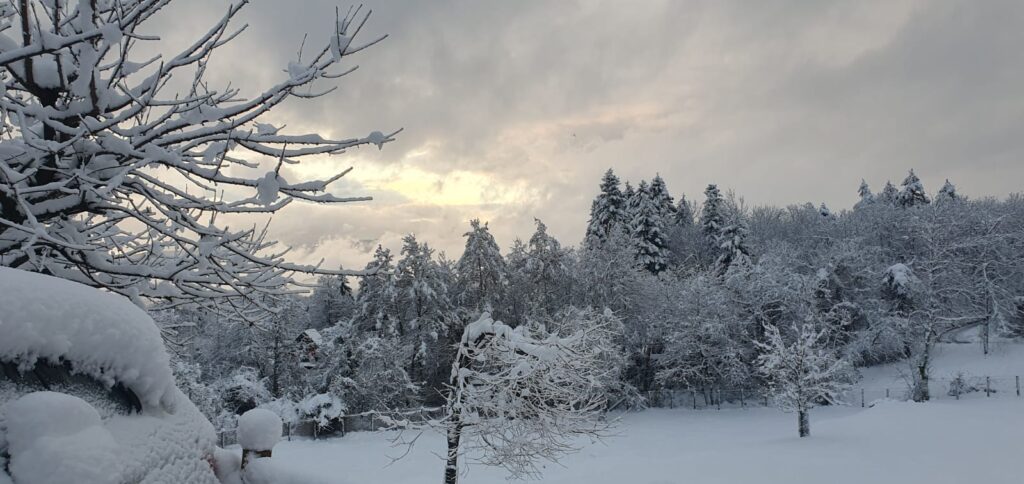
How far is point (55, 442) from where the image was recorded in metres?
1.66

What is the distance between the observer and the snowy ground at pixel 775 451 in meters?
16.5

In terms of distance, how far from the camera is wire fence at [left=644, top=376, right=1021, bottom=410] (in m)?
31.5

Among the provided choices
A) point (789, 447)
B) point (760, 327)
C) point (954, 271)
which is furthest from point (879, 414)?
point (954, 271)

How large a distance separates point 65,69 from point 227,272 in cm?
157

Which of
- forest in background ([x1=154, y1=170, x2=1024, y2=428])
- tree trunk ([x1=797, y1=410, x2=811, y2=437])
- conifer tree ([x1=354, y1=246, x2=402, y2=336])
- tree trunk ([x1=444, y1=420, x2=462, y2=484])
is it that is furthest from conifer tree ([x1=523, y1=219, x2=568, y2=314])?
tree trunk ([x1=444, y1=420, x2=462, y2=484])

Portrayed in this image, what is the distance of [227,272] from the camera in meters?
4.23

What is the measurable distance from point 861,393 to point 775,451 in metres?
17.8

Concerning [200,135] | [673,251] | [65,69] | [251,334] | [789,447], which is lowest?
[789,447]

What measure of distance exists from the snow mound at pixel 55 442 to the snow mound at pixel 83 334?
18 centimetres

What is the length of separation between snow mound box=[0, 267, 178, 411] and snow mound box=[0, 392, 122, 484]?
0.18 metres

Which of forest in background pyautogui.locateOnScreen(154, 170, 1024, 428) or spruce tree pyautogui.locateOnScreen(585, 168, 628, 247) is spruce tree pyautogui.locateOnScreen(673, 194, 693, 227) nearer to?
spruce tree pyautogui.locateOnScreen(585, 168, 628, 247)

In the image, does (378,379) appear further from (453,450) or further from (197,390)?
(453,450)

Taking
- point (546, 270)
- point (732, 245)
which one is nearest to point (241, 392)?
point (546, 270)

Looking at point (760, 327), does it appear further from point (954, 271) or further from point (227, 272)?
point (227, 272)
